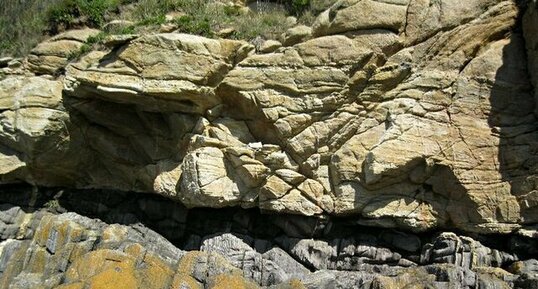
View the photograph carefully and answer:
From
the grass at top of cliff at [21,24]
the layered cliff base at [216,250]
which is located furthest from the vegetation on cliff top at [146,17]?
the layered cliff base at [216,250]

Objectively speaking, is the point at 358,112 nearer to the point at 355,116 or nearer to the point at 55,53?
the point at 355,116

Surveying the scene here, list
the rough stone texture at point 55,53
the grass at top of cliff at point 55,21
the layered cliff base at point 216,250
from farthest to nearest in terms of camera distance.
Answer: the grass at top of cliff at point 55,21 → the rough stone texture at point 55,53 → the layered cliff base at point 216,250

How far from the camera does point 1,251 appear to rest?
16141mm

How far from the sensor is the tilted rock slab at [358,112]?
13328 mm

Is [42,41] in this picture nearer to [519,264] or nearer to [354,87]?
[354,87]

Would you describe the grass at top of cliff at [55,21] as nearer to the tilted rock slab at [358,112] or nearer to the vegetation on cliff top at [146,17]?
the vegetation on cliff top at [146,17]

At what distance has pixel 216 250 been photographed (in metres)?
14.6

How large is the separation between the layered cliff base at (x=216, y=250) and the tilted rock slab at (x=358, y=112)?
623 mm

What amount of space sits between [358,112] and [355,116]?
0.13m

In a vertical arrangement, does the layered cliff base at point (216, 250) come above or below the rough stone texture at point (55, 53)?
below

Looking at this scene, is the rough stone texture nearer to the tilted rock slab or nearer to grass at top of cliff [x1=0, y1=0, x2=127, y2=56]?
grass at top of cliff [x1=0, y1=0, x2=127, y2=56]

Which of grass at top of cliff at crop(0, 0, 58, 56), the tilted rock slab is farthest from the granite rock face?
grass at top of cliff at crop(0, 0, 58, 56)

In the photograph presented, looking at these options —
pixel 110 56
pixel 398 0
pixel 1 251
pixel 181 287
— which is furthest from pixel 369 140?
pixel 1 251

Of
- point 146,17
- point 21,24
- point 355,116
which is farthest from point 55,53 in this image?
point 355,116
